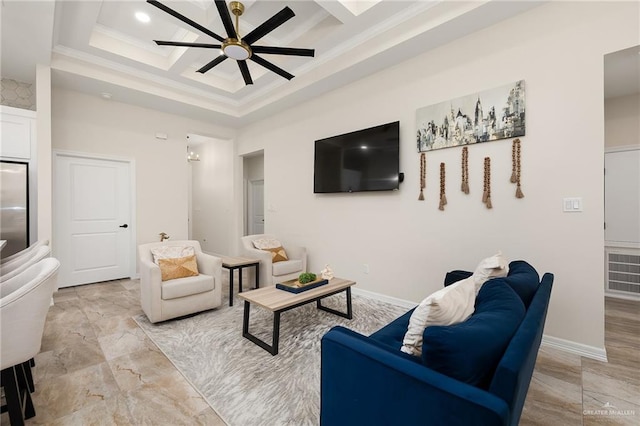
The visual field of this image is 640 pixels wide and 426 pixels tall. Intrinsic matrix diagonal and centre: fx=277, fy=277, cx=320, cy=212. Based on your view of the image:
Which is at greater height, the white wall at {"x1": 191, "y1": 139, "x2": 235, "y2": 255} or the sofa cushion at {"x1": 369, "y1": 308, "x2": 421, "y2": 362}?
the white wall at {"x1": 191, "y1": 139, "x2": 235, "y2": 255}

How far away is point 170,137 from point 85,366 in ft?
13.9

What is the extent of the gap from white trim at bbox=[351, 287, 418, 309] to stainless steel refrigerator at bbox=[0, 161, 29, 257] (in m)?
4.29

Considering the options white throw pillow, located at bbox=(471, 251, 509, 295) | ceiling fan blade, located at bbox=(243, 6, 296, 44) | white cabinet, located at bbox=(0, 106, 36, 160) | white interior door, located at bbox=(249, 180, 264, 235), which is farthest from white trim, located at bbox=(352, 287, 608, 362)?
white cabinet, located at bbox=(0, 106, 36, 160)

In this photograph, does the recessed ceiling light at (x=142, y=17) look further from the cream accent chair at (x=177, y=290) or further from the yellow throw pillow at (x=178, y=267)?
the yellow throw pillow at (x=178, y=267)

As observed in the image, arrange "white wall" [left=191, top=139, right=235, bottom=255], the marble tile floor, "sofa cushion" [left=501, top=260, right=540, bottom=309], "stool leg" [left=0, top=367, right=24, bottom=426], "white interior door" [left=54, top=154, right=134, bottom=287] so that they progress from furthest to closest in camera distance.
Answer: "white wall" [left=191, top=139, right=235, bottom=255] → "white interior door" [left=54, top=154, right=134, bottom=287] → the marble tile floor → "sofa cushion" [left=501, top=260, right=540, bottom=309] → "stool leg" [left=0, top=367, right=24, bottom=426]

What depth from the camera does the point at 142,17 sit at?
10.9ft

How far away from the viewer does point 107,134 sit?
461 centimetres

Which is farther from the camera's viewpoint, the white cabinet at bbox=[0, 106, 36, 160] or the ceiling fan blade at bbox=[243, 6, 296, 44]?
the white cabinet at bbox=[0, 106, 36, 160]

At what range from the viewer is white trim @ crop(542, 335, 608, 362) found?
7.49 ft

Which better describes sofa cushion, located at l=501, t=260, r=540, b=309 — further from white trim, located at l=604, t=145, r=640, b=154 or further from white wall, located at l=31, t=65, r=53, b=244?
white wall, located at l=31, t=65, r=53, b=244

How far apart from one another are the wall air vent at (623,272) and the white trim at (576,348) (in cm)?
226

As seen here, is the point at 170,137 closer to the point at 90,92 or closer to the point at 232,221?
the point at 90,92

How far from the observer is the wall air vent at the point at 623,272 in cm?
371

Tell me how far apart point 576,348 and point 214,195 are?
6837mm
